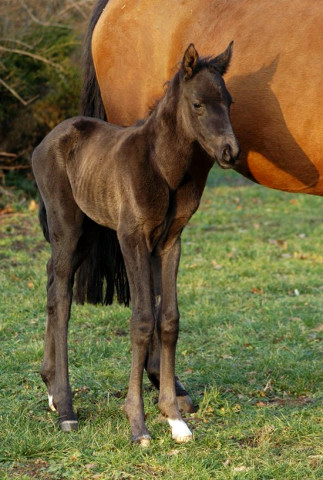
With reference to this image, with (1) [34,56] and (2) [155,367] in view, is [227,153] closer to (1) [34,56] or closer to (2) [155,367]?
(2) [155,367]

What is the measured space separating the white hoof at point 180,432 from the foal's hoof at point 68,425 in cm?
49

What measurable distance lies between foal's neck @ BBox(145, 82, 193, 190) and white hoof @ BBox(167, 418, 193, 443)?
44.6 inches

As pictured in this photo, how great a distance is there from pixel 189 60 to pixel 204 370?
2.17 metres

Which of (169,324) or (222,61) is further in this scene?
(169,324)

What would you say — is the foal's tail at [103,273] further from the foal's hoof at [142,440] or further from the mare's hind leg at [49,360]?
the foal's hoof at [142,440]

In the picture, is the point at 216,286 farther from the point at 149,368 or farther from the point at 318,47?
the point at 318,47

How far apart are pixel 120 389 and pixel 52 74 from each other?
6.66 m

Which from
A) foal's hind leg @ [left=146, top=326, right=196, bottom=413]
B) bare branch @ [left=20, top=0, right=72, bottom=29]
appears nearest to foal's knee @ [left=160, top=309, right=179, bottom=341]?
foal's hind leg @ [left=146, top=326, right=196, bottom=413]

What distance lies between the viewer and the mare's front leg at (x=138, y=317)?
12.6ft

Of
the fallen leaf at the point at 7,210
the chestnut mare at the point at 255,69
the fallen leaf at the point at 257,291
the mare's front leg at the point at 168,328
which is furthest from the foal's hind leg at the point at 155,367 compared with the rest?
the fallen leaf at the point at 7,210

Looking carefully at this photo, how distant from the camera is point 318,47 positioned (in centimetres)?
424

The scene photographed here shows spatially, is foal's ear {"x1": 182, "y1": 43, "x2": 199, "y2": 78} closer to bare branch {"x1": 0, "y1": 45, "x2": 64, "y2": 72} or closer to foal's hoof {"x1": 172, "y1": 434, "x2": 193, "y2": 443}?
foal's hoof {"x1": 172, "y1": 434, "x2": 193, "y2": 443}

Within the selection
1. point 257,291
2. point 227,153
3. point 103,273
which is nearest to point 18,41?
point 257,291

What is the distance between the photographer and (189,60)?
11.8 feet
